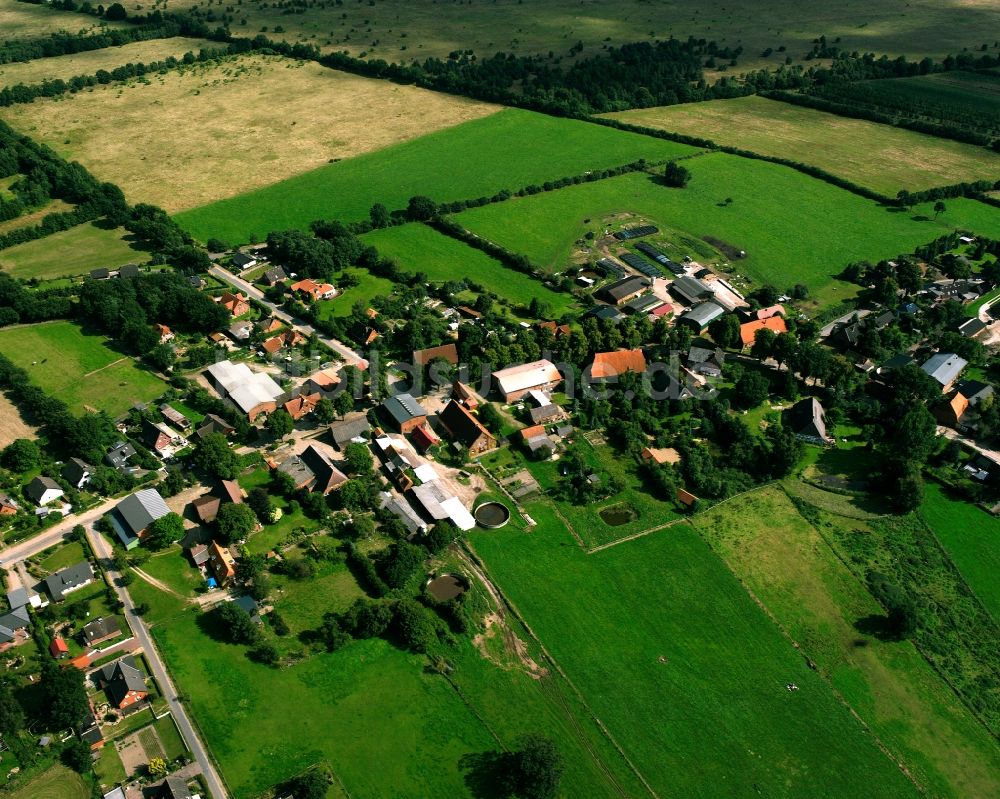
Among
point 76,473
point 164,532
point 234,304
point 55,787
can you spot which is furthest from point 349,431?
point 55,787

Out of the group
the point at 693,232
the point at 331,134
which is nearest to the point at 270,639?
the point at 693,232

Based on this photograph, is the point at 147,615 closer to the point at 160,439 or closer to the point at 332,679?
the point at 332,679

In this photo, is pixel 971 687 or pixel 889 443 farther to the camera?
pixel 889 443

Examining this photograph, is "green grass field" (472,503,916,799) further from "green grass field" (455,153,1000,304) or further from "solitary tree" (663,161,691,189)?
"solitary tree" (663,161,691,189)

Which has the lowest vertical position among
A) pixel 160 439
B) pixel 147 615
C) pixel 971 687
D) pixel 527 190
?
pixel 971 687

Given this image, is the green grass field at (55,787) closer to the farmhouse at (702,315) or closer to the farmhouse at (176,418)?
the farmhouse at (176,418)

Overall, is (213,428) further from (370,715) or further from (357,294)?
(370,715)

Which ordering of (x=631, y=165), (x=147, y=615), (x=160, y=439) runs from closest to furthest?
(x=147, y=615) < (x=160, y=439) < (x=631, y=165)

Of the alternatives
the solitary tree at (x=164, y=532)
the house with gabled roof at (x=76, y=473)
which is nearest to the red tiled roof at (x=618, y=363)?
the solitary tree at (x=164, y=532)
